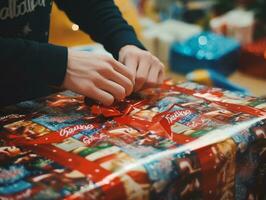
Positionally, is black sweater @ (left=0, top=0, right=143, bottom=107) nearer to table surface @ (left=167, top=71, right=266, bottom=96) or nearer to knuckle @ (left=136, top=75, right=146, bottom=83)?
knuckle @ (left=136, top=75, right=146, bottom=83)

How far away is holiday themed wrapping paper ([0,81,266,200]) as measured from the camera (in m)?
0.38

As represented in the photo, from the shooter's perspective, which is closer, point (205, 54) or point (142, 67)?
point (142, 67)

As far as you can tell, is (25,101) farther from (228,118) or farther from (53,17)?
(53,17)

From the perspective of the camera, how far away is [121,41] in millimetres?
661

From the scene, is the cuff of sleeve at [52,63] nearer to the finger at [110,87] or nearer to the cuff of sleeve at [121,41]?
the finger at [110,87]

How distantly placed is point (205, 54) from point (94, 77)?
2.19 ft

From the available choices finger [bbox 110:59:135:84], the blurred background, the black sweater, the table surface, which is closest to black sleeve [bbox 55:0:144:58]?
the black sweater

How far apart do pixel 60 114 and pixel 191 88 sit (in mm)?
199

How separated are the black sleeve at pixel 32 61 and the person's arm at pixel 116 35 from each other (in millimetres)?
117

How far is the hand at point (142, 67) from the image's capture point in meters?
0.59

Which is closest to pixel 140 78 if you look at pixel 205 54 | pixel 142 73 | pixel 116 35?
pixel 142 73

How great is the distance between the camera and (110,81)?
0.53m

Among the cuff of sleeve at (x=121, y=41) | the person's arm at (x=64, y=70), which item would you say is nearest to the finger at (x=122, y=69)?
the person's arm at (x=64, y=70)

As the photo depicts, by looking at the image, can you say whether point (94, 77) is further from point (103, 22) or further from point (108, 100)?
point (103, 22)
